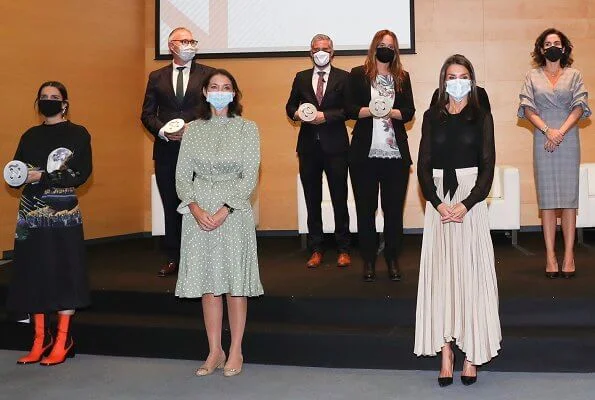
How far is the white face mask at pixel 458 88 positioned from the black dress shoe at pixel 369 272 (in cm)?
150

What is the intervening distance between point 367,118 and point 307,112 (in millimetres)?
491

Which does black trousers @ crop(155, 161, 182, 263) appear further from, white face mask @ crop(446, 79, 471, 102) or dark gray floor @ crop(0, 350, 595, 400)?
white face mask @ crop(446, 79, 471, 102)

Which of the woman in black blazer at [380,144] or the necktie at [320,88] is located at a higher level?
the necktie at [320,88]

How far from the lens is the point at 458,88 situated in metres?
3.76

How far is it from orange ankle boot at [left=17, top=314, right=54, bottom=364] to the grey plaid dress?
10.8 ft

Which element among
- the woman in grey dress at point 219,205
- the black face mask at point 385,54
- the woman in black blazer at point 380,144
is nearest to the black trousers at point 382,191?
the woman in black blazer at point 380,144

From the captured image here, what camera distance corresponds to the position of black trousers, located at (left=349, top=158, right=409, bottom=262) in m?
4.79

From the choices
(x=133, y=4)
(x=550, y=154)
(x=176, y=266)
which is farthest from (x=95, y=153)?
(x=550, y=154)

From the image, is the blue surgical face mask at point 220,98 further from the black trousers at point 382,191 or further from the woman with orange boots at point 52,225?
the black trousers at point 382,191

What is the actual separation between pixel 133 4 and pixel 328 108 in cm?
417

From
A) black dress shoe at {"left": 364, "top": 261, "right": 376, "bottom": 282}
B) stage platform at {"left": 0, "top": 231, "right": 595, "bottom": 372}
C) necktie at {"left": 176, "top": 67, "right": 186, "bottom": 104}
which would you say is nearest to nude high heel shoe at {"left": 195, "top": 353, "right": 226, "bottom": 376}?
stage platform at {"left": 0, "top": 231, "right": 595, "bottom": 372}

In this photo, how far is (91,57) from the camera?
25.7 ft

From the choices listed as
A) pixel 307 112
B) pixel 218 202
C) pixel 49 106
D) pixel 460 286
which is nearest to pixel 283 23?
pixel 307 112

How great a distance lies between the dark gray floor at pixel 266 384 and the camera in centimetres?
367
